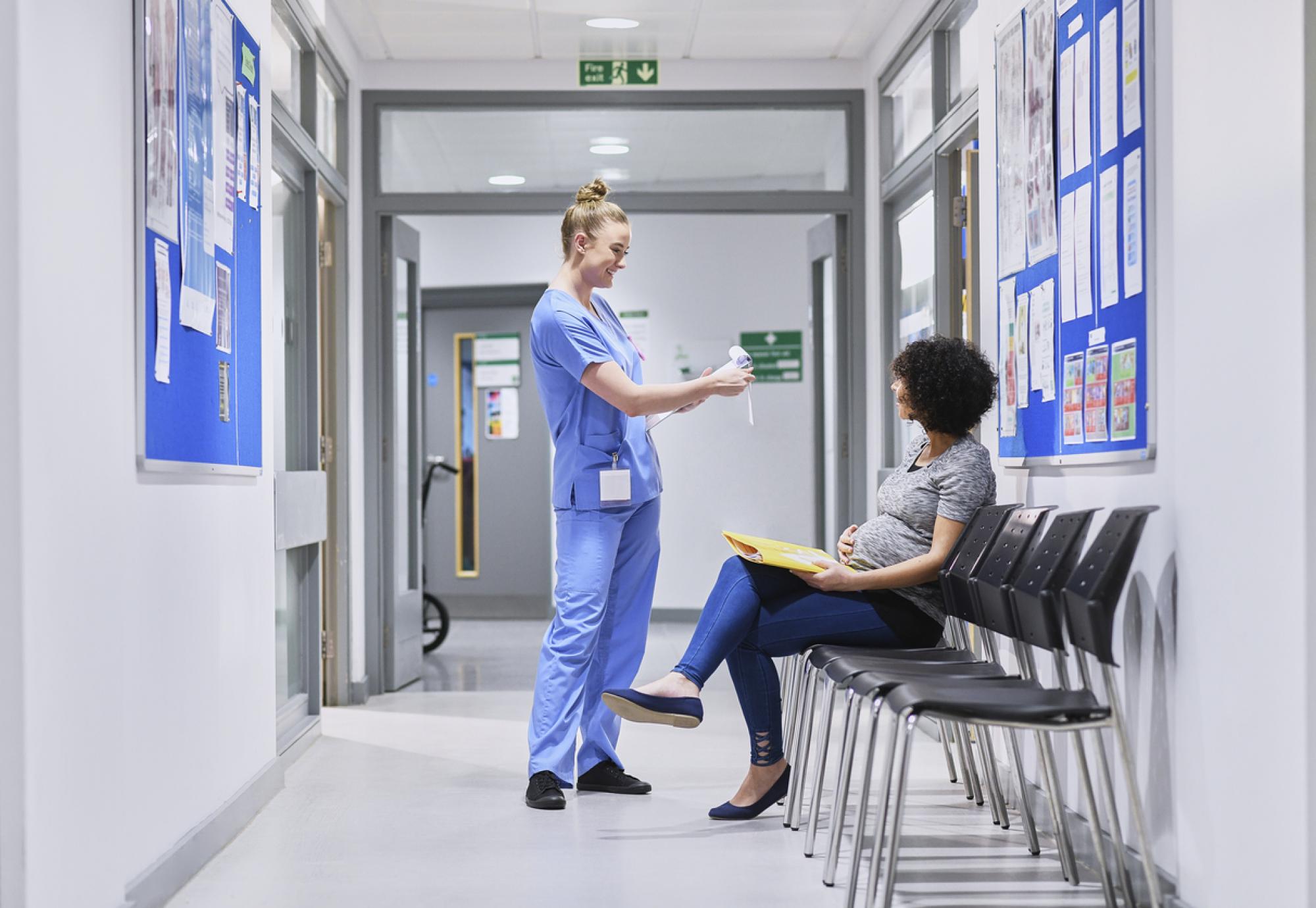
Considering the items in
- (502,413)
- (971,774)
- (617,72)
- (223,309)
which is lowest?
(971,774)

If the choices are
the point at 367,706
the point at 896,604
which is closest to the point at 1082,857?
the point at 896,604

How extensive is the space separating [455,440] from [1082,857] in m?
6.67

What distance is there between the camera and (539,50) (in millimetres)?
5230

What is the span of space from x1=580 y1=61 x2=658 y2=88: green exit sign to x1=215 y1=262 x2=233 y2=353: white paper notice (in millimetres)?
2569

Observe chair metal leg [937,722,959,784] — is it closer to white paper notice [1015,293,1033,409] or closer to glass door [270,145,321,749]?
white paper notice [1015,293,1033,409]

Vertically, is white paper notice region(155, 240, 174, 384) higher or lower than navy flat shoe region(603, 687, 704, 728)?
higher

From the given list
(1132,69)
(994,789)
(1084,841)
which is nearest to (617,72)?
(1132,69)

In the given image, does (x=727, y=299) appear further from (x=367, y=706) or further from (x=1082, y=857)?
(x=1082, y=857)

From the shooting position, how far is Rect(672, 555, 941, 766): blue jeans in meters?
3.01

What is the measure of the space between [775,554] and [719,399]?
523cm

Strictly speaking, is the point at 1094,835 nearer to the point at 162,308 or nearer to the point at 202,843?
the point at 202,843

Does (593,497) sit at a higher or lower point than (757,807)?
higher

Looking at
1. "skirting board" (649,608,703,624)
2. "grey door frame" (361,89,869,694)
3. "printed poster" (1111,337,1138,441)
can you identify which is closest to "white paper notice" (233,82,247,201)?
"grey door frame" (361,89,869,694)

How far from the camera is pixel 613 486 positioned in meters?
3.39
